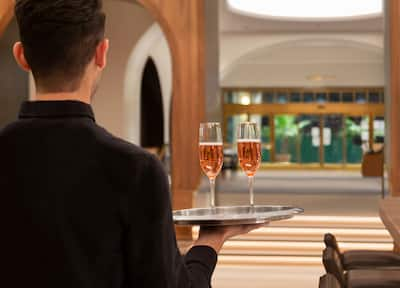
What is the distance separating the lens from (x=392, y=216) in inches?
117

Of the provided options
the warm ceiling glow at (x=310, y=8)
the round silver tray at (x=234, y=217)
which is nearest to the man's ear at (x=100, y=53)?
the round silver tray at (x=234, y=217)

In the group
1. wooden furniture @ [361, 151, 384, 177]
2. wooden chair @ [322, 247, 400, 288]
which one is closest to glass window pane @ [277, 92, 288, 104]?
wooden furniture @ [361, 151, 384, 177]

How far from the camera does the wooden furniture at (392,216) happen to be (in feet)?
8.44

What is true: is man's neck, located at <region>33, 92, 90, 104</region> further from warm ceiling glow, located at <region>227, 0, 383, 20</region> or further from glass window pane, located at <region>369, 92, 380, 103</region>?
glass window pane, located at <region>369, 92, 380, 103</region>

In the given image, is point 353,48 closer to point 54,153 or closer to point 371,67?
point 371,67

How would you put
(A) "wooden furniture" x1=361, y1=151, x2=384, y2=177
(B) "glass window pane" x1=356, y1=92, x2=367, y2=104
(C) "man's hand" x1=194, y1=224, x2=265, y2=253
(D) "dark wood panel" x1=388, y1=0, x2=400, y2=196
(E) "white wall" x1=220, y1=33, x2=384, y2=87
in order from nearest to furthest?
(C) "man's hand" x1=194, y1=224, x2=265, y2=253 < (D) "dark wood panel" x1=388, y1=0, x2=400, y2=196 < (A) "wooden furniture" x1=361, y1=151, x2=384, y2=177 < (E) "white wall" x1=220, y1=33, x2=384, y2=87 < (B) "glass window pane" x1=356, y1=92, x2=367, y2=104

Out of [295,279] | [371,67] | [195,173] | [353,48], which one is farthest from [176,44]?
[371,67]

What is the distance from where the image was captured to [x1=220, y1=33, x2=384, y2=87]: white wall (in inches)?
760

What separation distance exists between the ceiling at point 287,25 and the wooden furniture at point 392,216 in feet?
39.2

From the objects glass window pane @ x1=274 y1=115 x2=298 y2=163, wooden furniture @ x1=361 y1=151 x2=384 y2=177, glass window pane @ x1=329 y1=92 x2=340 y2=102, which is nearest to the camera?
wooden furniture @ x1=361 y1=151 x2=384 y2=177

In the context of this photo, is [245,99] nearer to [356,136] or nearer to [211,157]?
[356,136]

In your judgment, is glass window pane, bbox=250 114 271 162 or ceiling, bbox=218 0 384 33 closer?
ceiling, bbox=218 0 384 33

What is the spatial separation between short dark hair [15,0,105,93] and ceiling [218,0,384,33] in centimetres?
1429

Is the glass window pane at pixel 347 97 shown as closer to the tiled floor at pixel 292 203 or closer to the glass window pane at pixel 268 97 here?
the glass window pane at pixel 268 97
